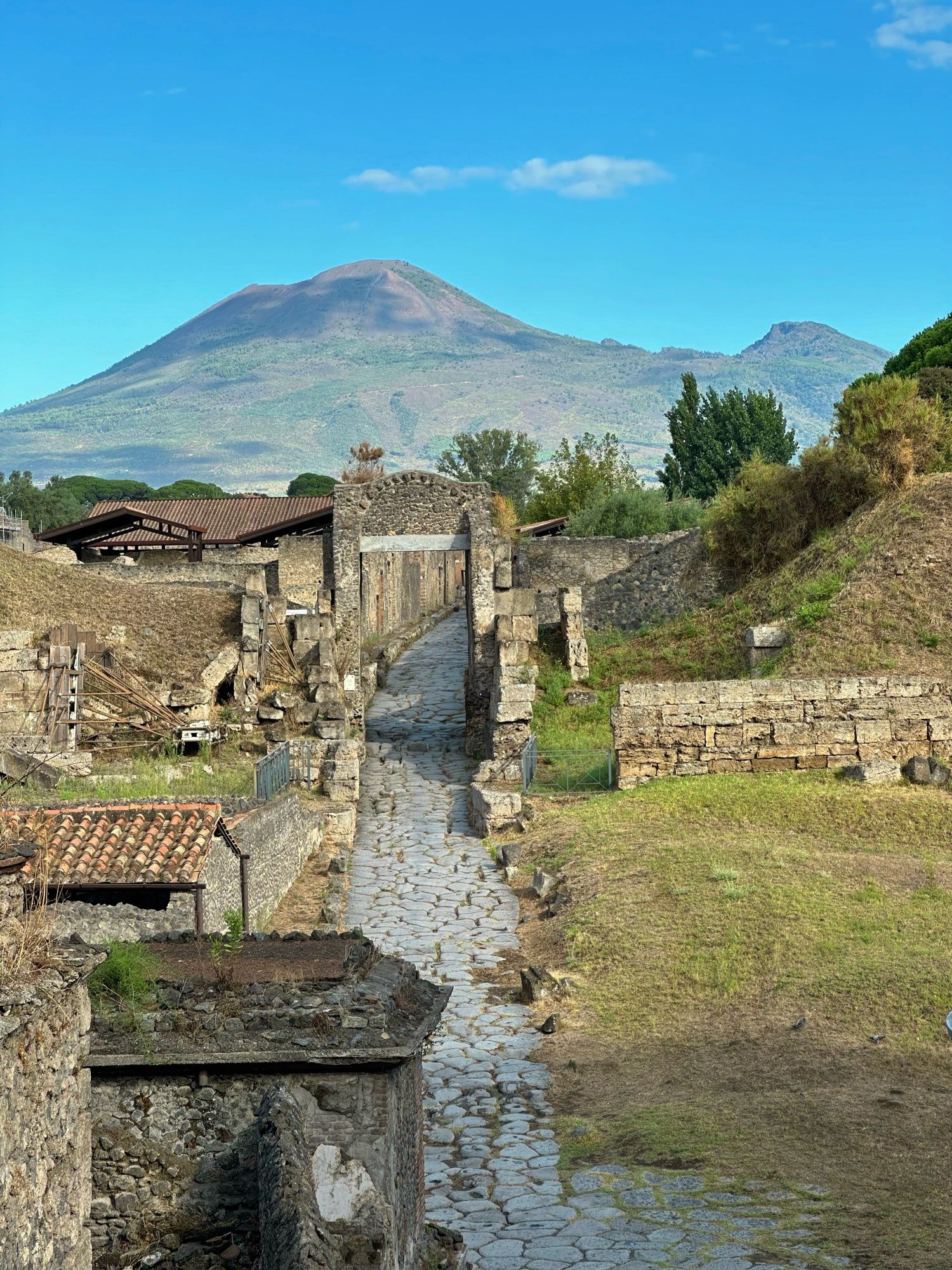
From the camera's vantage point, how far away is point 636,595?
34.8m

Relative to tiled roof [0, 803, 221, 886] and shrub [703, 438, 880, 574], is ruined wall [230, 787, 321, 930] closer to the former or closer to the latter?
tiled roof [0, 803, 221, 886]

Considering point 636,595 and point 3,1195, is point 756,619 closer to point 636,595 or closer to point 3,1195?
point 636,595

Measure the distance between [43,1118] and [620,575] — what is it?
30.8 m

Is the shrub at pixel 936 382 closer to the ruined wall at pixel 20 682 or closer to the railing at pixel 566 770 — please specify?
the railing at pixel 566 770

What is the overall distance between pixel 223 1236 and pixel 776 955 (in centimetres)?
803

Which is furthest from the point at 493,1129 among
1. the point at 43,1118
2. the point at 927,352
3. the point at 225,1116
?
the point at 927,352

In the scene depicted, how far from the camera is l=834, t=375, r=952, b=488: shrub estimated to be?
26.2 metres

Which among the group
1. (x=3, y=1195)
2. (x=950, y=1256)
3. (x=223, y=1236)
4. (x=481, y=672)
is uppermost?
(x=481, y=672)

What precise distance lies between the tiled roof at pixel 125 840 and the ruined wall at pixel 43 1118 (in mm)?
5787

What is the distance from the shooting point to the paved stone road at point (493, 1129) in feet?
29.1

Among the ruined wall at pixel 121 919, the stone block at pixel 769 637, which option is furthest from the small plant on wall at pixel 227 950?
the stone block at pixel 769 637

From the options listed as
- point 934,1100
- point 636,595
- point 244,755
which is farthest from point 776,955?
point 636,595

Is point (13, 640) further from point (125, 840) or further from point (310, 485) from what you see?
point (310, 485)

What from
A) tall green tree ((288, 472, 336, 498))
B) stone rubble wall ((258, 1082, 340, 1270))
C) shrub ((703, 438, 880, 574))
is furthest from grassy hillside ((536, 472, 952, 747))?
tall green tree ((288, 472, 336, 498))
